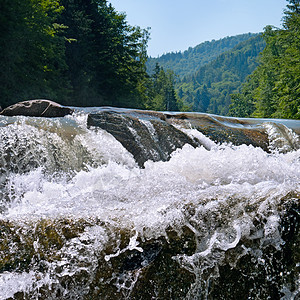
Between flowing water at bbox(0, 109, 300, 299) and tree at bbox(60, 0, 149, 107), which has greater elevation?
tree at bbox(60, 0, 149, 107)

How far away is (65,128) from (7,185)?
5.64 feet

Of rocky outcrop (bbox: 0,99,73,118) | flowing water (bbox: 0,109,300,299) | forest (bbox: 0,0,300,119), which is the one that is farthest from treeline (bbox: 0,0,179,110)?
flowing water (bbox: 0,109,300,299)

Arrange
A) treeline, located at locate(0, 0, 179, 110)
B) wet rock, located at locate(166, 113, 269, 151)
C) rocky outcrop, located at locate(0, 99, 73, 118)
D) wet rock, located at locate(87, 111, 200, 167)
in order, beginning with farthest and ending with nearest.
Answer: treeline, located at locate(0, 0, 179, 110) → rocky outcrop, located at locate(0, 99, 73, 118) → wet rock, located at locate(166, 113, 269, 151) → wet rock, located at locate(87, 111, 200, 167)

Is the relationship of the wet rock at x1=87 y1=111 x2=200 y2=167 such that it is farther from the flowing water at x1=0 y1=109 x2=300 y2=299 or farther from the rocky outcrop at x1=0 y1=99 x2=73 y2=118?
the flowing water at x1=0 y1=109 x2=300 y2=299

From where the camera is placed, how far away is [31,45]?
55.5 feet

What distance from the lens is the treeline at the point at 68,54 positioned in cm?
1606

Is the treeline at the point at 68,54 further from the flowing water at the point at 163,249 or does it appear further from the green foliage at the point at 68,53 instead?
the flowing water at the point at 163,249

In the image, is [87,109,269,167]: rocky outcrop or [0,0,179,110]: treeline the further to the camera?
[0,0,179,110]: treeline

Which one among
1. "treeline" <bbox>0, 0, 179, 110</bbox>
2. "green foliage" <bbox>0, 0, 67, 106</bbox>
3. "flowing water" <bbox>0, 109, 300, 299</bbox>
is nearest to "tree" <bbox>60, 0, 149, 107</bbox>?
"treeline" <bbox>0, 0, 179, 110</bbox>

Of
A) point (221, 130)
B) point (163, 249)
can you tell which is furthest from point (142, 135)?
point (163, 249)

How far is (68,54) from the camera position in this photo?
24266 millimetres

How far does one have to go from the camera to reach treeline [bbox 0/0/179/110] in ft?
52.7

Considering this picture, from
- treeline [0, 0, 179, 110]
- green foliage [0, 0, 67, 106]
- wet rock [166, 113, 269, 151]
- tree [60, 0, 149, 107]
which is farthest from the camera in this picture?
tree [60, 0, 149, 107]

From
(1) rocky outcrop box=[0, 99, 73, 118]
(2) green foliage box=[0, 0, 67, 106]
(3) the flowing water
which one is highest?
(2) green foliage box=[0, 0, 67, 106]
